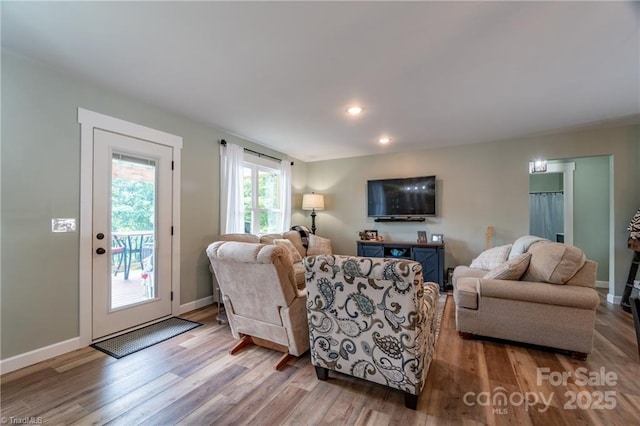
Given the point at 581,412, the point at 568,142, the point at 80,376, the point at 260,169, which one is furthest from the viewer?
the point at 260,169

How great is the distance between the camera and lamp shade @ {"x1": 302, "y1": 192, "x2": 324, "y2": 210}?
5.50m

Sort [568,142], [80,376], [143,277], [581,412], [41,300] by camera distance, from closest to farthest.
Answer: [581,412] → [80,376] → [41,300] → [143,277] → [568,142]

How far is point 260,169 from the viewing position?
4844 mm

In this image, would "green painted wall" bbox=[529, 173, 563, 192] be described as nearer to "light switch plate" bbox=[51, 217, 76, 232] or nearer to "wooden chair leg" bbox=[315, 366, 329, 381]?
"wooden chair leg" bbox=[315, 366, 329, 381]

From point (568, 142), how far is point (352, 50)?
3944 millimetres

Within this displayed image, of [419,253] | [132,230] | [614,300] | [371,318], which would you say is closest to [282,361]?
[371,318]

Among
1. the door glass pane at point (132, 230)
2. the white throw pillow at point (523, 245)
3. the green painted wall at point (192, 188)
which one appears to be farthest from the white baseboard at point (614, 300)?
the door glass pane at point (132, 230)

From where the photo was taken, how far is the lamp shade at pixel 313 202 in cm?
550

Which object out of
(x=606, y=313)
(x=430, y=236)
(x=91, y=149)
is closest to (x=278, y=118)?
(x=91, y=149)

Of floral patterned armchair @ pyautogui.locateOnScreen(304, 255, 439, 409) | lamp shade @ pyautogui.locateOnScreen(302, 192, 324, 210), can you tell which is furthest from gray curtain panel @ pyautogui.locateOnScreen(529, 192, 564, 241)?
floral patterned armchair @ pyautogui.locateOnScreen(304, 255, 439, 409)

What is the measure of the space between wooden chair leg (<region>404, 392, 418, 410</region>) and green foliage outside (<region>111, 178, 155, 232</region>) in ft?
9.86

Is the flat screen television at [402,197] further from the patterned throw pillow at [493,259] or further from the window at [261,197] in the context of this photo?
the window at [261,197]

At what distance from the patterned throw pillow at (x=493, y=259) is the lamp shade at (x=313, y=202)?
9.51 ft

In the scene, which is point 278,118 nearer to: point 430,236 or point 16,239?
point 16,239
